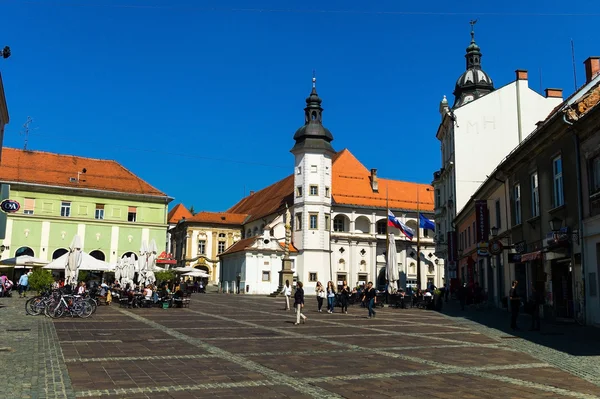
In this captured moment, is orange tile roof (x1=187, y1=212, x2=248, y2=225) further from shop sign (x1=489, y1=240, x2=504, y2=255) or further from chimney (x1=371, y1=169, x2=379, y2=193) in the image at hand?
shop sign (x1=489, y1=240, x2=504, y2=255)

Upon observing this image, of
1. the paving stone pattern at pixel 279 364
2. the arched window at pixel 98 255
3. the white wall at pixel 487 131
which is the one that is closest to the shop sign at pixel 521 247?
the paving stone pattern at pixel 279 364

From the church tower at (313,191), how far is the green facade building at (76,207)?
1568 cm

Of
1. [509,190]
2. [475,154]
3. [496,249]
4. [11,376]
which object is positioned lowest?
[11,376]

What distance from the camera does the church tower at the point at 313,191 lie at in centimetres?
6600

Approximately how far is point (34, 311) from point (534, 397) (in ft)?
58.8

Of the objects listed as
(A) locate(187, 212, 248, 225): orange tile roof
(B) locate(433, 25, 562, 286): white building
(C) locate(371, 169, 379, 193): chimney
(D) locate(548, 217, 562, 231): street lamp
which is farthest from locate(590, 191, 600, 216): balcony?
(A) locate(187, 212, 248, 225): orange tile roof

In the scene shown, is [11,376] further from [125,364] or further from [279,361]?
[279,361]

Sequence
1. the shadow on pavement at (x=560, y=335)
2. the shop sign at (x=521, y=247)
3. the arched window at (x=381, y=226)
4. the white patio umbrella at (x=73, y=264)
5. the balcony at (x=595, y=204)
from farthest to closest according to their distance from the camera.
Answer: the arched window at (x=381, y=226), the white patio umbrella at (x=73, y=264), the shop sign at (x=521, y=247), the balcony at (x=595, y=204), the shadow on pavement at (x=560, y=335)

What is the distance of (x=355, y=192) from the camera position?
74375mm

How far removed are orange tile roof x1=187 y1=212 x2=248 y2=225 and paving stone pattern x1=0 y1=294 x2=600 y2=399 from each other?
6718 cm

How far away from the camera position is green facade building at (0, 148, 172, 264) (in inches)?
2158

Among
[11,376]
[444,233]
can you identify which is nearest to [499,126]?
[444,233]

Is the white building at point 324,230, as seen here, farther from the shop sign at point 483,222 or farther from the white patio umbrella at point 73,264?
the shop sign at point 483,222

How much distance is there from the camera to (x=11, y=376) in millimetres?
8398
